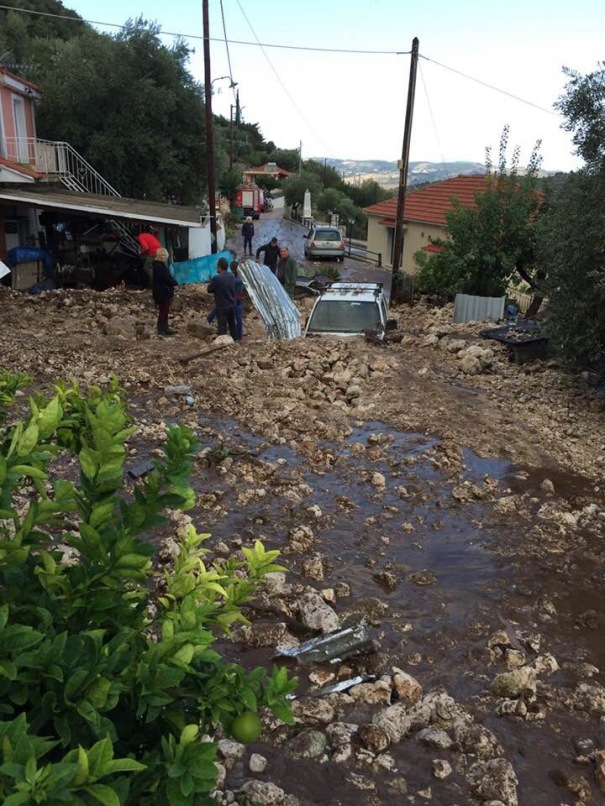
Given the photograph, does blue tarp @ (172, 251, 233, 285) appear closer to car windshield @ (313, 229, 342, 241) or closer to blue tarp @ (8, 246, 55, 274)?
blue tarp @ (8, 246, 55, 274)

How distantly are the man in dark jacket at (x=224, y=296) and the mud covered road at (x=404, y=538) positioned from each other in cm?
65

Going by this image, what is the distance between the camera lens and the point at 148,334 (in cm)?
1239

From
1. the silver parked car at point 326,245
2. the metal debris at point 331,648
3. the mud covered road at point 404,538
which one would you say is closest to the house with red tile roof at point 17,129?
the mud covered road at point 404,538

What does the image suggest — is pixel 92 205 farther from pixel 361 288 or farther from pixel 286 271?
pixel 361 288

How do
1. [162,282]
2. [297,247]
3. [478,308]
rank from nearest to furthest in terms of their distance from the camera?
[162,282], [478,308], [297,247]

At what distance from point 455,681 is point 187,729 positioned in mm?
3001

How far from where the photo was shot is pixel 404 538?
5.96m

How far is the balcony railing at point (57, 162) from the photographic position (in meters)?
20.5

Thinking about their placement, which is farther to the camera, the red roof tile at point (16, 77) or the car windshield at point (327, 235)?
the car windshield at point (327, 235)

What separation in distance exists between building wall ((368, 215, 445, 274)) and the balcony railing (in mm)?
11550

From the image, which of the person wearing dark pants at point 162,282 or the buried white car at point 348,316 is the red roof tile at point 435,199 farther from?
the person wearing dark pants at point 162,282

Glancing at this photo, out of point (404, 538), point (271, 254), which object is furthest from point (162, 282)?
point (404, 538)

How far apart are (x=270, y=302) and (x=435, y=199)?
52.9ft

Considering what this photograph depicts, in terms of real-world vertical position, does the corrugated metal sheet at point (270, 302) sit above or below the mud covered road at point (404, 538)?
above
